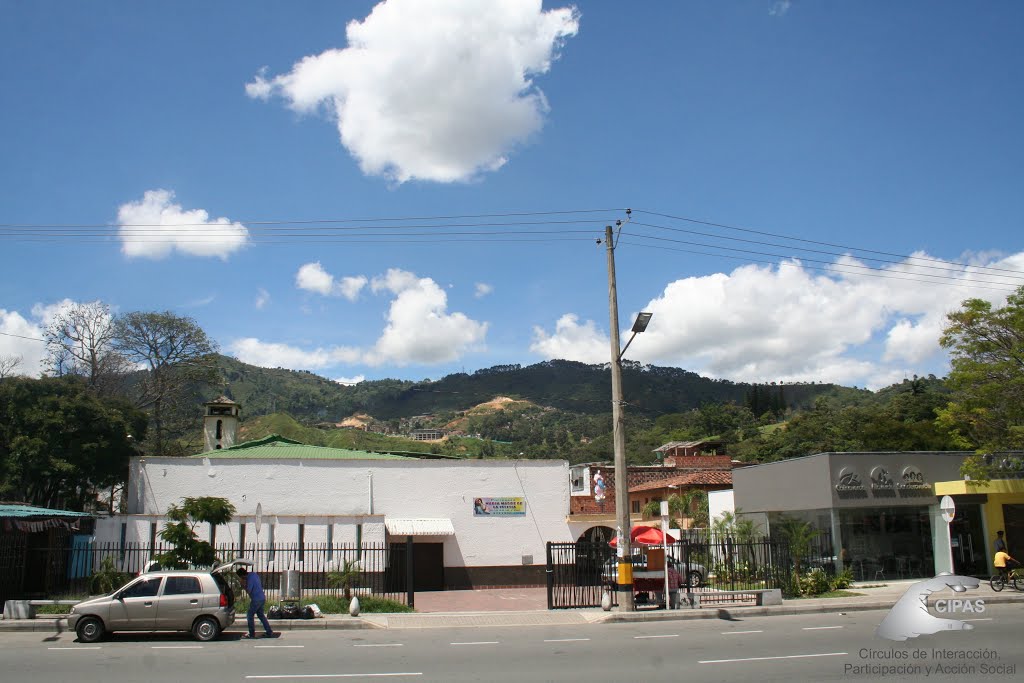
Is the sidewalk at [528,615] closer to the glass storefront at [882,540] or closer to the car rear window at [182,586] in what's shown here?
the car rear window at [182,586]

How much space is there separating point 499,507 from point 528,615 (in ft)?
38.4

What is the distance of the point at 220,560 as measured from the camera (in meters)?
22.0

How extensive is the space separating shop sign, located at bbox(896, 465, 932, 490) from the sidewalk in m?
4.72

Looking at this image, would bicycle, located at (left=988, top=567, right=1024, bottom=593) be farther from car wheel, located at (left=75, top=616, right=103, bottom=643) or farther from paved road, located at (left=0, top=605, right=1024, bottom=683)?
car wheel, located at (left=75, top=616, right=103, bottom=643)

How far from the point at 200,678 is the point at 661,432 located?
11191 cm

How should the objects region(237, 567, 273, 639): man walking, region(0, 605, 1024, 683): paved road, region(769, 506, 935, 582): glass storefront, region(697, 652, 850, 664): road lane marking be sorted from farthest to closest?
region(769, 506, 935, 582): glass storefront < region(237, 567, 273, 639): man walking < region(697, 652, 850, 664): road lane marking < region(0, 605, 1024, 683): paved road

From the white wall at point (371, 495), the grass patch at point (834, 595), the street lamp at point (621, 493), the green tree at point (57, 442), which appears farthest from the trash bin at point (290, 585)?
the green tree at point (57, 442)

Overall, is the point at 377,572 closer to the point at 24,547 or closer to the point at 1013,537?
the point at 24,547

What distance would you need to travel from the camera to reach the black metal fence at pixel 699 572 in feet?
69.9

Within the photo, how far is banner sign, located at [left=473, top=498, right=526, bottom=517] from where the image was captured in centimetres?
3156

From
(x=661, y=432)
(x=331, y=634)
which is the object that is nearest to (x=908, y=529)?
(x=331, y=634)

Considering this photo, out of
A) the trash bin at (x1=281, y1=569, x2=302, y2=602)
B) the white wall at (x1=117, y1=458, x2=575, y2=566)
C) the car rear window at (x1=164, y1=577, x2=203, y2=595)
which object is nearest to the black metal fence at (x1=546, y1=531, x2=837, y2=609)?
the trash bin at (x1=281, y1=569, x2=302, y2=602)

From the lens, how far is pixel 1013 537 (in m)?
28.7

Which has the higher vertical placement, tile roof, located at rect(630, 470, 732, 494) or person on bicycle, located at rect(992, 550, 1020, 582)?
tile roof, located at rect(630, 470, 732, 494)
